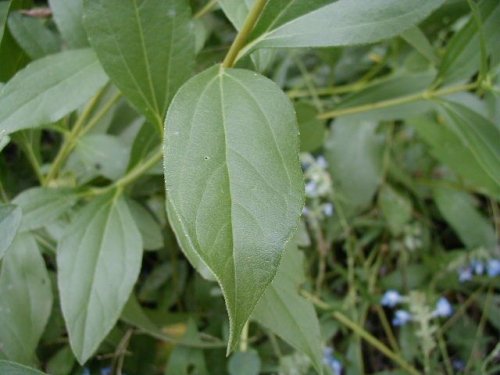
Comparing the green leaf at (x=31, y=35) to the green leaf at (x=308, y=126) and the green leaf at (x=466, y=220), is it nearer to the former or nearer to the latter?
the green leaf at (x=308, y=126)

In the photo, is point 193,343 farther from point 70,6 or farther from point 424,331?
point 70,6

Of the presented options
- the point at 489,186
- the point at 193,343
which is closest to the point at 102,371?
the point at 193,343

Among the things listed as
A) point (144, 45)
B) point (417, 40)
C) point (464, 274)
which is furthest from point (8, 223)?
point (464, 274)

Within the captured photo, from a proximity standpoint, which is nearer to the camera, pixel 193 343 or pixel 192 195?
pixel 192 195

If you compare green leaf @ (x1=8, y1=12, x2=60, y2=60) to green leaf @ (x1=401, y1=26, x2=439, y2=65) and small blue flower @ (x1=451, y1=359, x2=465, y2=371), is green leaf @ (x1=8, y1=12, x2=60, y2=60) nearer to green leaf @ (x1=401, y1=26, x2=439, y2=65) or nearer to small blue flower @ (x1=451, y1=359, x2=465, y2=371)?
green leaf @ (x1=401, y1=26, x2=439, y2=65)

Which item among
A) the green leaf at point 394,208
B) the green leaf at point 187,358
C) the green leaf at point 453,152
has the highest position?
the green leaf at point 453,152

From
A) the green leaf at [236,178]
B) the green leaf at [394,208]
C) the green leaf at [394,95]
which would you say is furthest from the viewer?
the green leaf at [394,208]

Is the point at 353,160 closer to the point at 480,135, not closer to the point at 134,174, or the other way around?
the point at 480,135

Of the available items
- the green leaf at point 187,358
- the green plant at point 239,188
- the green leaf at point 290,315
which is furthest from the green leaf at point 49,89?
the green leaf at point 187,358
